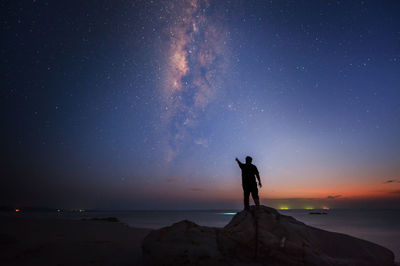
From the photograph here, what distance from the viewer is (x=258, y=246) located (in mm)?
6820

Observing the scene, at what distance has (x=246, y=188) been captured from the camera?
384 inches

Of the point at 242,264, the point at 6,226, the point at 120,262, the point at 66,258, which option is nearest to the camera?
the point at 242,264

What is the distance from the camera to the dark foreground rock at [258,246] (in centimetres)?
626

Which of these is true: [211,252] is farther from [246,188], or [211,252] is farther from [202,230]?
[246,188]

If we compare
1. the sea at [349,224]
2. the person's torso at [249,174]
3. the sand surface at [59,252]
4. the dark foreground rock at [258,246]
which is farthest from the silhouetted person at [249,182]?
the sea at [349,224]

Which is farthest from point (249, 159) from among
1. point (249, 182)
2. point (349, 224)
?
point (349, 224)

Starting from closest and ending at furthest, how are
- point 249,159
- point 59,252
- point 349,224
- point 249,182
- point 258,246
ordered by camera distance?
point 258,246 → point 59,252 → point 249,182 → point 249,159 → point 349,224

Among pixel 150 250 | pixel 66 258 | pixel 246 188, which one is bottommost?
pixel 66 258

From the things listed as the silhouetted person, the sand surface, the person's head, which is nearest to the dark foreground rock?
the sand surface

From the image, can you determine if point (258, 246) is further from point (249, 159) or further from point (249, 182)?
point (249, 159)

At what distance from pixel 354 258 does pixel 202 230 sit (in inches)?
179

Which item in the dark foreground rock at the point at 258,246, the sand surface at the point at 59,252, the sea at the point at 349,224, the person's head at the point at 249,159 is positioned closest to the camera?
the dark foreground rock at the point at 258,246

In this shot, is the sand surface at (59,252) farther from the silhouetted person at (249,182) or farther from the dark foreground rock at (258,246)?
the silhouetted person at (249,182)

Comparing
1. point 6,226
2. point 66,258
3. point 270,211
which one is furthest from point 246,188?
point 6,226
